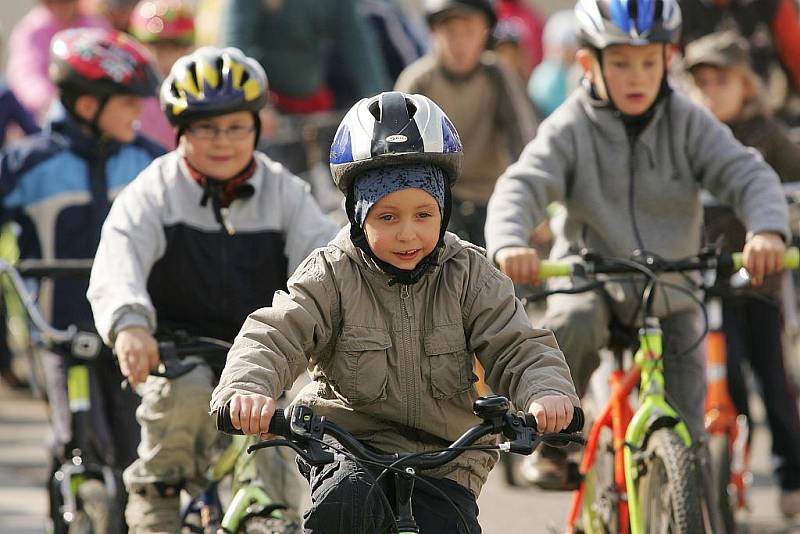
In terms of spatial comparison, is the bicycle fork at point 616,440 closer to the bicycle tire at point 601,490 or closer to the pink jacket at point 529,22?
the bicycle tire at point 601,490

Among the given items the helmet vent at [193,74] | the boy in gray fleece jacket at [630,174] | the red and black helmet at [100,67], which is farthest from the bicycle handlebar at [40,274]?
A: the boy in gray fleece jacket at [630,174]

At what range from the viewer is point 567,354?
696cm

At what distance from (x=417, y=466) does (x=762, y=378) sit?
14.1 ft

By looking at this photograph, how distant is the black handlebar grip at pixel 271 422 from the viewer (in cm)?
480

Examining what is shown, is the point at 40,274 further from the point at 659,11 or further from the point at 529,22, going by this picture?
the point at 529,22

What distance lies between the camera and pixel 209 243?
680cm

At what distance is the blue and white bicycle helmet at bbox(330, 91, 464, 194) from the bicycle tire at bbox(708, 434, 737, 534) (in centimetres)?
277

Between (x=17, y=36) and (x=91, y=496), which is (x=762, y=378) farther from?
(x=17, y=36)

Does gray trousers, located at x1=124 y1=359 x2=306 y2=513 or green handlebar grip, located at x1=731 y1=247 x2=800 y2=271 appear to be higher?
green handlebar grip, located at x1=731 y1=247 x2=800 y2=271

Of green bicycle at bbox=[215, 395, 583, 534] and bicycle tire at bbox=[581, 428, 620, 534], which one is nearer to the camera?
green bicycle at bbox=[215, 395, 583, 534]

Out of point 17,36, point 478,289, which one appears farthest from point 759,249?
point 17,36

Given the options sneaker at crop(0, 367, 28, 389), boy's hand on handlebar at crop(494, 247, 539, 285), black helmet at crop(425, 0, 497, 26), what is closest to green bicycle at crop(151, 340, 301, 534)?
boy's hand on handlebar at crop(494, 247, 539, 285)

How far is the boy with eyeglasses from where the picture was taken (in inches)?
260

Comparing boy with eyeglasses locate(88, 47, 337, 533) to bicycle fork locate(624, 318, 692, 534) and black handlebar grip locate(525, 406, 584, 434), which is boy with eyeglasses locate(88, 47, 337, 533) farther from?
black handlebar grip locate(525, 406, 584, 434)
